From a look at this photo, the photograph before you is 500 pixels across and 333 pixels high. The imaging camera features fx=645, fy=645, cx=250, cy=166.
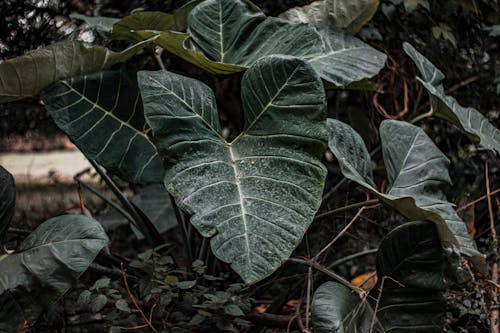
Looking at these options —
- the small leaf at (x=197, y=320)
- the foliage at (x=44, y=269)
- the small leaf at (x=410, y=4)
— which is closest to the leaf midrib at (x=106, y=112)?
the foliage at (x=44, y=269)

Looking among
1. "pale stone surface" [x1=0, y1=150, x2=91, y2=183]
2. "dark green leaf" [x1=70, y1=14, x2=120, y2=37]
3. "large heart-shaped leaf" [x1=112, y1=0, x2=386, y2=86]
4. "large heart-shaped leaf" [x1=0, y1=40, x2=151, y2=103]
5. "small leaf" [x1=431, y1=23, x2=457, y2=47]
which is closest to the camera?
"large heart-shaped leaf" [x1=0, y1=40, x2=151, y2=103]

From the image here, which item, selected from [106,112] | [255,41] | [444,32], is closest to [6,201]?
[106,112]

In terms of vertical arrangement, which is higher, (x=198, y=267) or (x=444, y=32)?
(x=444, y=32)

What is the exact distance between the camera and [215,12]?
188cm

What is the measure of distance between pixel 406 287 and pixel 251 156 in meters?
0.48

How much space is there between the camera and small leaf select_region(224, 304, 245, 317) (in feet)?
5.03

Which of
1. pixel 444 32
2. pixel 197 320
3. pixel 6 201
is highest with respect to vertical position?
pixel 444 32

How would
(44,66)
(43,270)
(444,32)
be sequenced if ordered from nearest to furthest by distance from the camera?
(43,270) → (44,66) → (444,32)

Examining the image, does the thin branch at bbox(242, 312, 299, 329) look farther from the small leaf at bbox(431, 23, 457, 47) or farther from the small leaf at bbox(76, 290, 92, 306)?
the small leaf at bbox(431, 23, 457, 47)

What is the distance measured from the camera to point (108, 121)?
169cm

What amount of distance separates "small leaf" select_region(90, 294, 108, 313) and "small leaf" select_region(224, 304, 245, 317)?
29 cm

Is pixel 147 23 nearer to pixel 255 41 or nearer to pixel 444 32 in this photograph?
pixel 255 41

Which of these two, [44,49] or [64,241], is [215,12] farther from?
[64,241]

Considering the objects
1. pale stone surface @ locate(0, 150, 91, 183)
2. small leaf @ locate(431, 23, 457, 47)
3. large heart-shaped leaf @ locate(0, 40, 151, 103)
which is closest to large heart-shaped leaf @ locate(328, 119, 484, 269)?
large heart-shaped leaf @ locate(0, 40, 151, 103)
